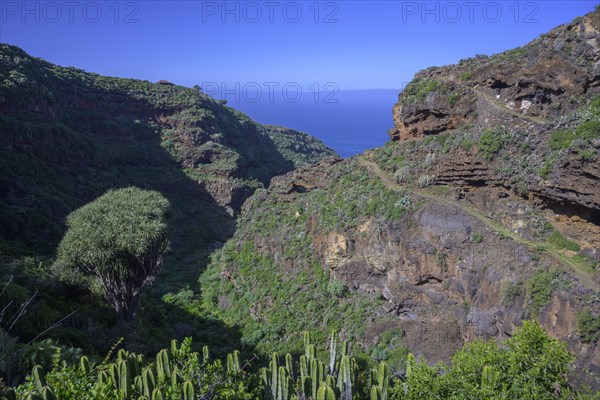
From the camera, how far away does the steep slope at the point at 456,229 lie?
17.4 meters

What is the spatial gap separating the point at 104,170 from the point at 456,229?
3800 cm

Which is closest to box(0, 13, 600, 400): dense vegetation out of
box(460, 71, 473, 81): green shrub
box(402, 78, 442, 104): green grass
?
box(402, 78, 442, 104): green grass

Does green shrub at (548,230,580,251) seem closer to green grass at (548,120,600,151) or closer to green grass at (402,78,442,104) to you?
green grass at (548,120,600,151)

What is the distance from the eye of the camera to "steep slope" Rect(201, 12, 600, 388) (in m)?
17.4

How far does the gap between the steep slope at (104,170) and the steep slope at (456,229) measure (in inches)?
235

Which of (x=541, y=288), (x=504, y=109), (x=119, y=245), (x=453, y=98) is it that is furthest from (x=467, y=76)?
(x=119, y=245)

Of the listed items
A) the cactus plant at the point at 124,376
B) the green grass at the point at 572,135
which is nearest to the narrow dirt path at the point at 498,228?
the green grass at the point at 572,135

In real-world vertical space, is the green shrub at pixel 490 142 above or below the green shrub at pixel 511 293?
above

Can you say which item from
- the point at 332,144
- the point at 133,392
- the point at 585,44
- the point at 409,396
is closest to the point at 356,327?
the point at 409,396

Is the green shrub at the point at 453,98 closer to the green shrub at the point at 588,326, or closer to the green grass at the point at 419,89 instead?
the green grass at the point at 419,89

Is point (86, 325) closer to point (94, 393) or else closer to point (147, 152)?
point (94, 393)

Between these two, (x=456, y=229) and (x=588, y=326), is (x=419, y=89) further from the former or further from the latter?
(x=588, y=326)

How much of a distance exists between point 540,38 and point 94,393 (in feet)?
95.8

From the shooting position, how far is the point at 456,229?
2081 cm
